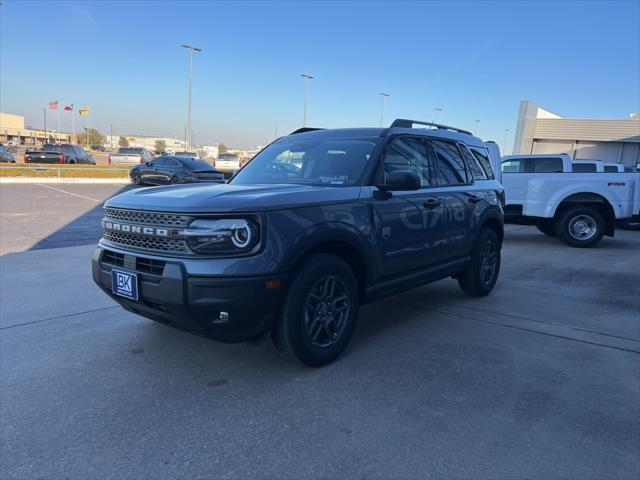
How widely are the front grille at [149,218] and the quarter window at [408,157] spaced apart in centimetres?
192

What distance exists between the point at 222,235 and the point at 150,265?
60 cm

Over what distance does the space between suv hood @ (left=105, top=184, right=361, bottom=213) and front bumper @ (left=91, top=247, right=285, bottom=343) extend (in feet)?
1.28

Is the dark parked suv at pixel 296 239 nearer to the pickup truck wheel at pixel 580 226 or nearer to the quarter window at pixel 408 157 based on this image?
the quarter window at pixel 408 157

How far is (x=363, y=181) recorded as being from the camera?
4.05 meters

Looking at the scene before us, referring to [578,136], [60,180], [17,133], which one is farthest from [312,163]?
[17,133]

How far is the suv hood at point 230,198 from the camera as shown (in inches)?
123

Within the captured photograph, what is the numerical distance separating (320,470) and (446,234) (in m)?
3.11

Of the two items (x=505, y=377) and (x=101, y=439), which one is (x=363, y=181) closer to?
(x=505, y=377)

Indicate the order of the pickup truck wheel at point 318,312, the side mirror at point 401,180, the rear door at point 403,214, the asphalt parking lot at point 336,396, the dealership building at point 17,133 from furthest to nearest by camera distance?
the dealership building at point 17,133
the rear door at point 403,214
the side mirror at point 401,180
the pickup truck wheel at point 318,312
the asphalt parking lot at point 336,396

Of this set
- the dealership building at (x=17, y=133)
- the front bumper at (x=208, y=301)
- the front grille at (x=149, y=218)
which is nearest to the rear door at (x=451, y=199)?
the front bumper at (x=208, y=301)

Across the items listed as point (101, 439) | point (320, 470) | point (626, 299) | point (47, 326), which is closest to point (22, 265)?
point (47, 326)

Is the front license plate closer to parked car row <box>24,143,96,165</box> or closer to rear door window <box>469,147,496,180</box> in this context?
rear door window <box>469,147,496,180</box>

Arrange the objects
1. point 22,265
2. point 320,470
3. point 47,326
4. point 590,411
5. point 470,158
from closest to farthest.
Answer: point 320,470
point 590,411
point 47,326
point 470,158
point 22,265

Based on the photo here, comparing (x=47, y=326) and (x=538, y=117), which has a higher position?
(x=538, y=117)
